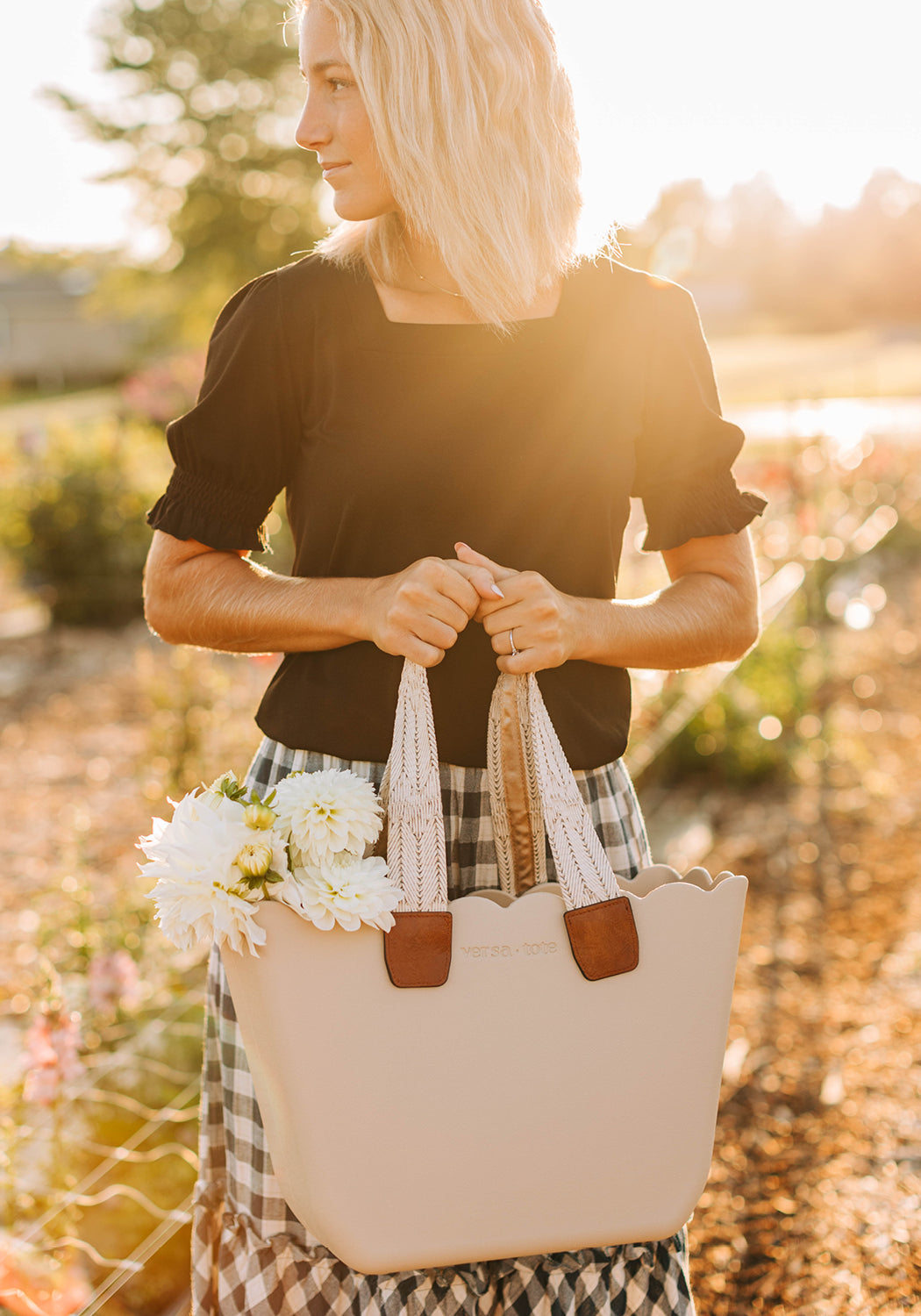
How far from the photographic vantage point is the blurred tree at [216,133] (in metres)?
19.1

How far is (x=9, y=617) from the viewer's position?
27.1 feet

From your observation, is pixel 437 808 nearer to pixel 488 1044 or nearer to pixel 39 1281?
pixel 488 1044

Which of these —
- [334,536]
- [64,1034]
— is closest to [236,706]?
[64,1034]

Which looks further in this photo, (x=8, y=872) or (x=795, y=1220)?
(x=8, y=872)

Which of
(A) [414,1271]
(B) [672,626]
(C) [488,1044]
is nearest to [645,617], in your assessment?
(B) [672,626]

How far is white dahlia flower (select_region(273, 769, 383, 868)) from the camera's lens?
1.03 m

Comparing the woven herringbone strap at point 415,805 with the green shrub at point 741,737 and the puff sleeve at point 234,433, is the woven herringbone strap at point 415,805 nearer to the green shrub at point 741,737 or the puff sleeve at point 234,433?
the puff sleeve at point 234,433

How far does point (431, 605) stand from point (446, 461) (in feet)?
0.66

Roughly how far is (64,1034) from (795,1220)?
1.47 m

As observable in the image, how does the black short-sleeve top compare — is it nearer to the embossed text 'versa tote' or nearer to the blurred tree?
the embossed text 'versa tote'

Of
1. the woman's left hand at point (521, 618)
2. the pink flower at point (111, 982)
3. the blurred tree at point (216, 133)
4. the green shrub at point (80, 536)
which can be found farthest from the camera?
the blurred tree at point (216, 133)

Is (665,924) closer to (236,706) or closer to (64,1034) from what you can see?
(64,1034)

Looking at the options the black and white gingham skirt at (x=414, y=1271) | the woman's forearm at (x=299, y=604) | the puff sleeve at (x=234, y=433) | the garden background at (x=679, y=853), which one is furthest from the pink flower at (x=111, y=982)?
the puff sleeve at (x=234, y=433)

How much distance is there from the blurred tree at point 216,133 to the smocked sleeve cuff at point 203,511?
19207mm
